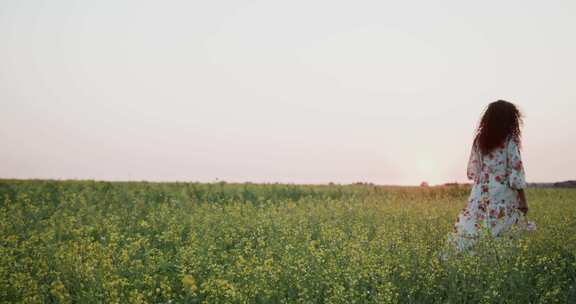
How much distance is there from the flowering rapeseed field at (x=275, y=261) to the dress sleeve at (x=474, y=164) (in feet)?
4.18

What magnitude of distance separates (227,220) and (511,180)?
608cm

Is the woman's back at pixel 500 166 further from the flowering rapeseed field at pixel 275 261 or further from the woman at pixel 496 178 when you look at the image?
the flowering rapeseed field at pixel 275 261

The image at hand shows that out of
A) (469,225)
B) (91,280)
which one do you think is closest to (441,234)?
(469,225)

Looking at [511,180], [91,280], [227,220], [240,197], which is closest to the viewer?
[91,280]

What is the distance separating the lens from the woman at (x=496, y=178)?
8.38 m

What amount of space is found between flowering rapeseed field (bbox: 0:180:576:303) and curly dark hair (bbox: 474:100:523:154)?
162cm

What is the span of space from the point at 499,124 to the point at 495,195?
1173 millimetres

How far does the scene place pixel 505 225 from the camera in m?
8.48

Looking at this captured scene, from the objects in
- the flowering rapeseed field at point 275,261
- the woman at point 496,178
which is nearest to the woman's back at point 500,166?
the woman at point 496,178

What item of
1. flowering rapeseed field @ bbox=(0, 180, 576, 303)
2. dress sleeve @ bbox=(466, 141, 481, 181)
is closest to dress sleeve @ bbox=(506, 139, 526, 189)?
dress sleeve @ bbox=(466, 141, 481, 181)

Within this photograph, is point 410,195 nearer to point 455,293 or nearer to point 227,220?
point 227,220

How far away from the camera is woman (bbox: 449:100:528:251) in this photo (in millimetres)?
8383

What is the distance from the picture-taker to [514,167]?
27.5 feet

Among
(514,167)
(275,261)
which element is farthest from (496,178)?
(275,261)
